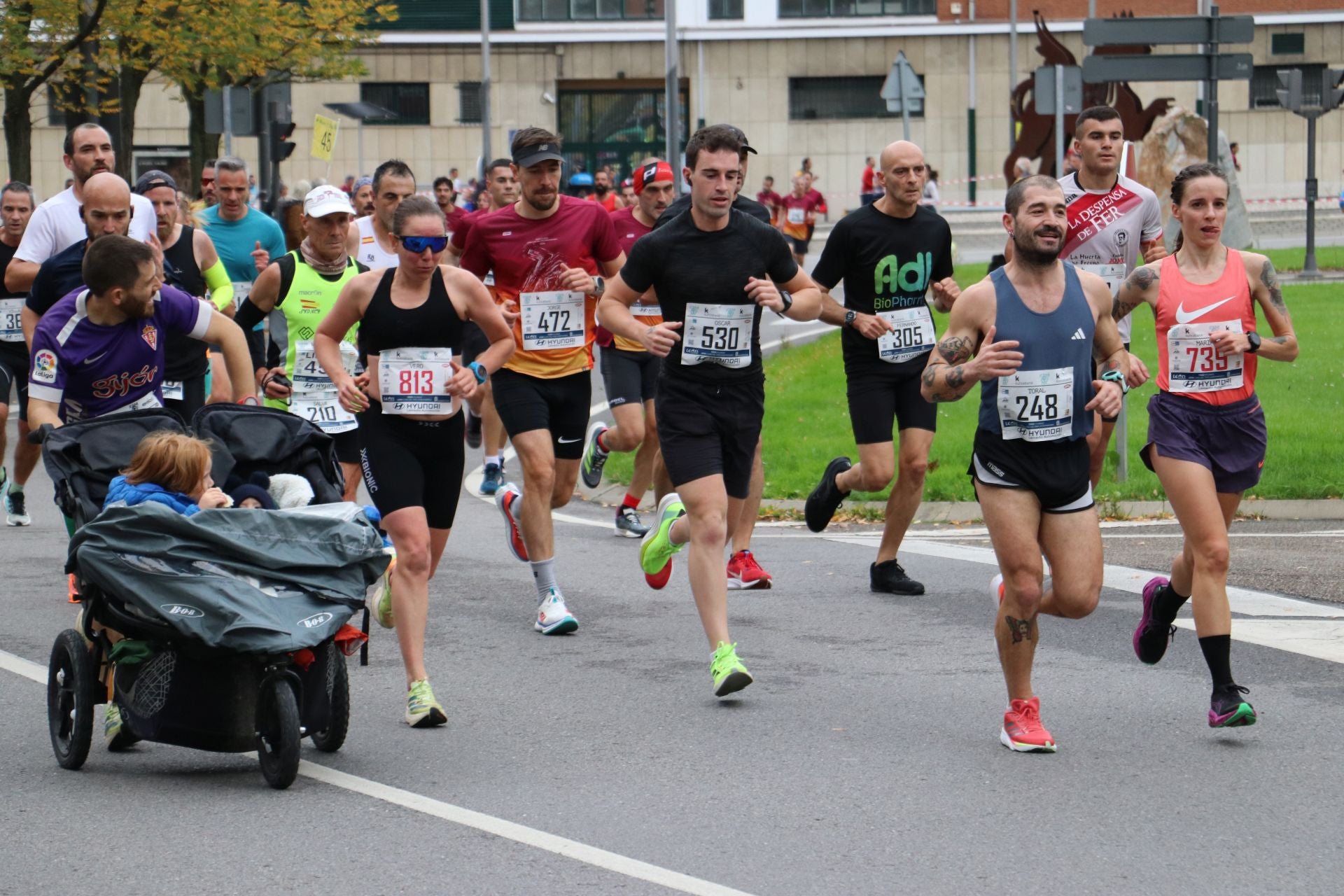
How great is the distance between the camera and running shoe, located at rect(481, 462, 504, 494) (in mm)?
13492

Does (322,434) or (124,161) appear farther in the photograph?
(124,161)

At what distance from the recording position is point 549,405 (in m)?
9.26

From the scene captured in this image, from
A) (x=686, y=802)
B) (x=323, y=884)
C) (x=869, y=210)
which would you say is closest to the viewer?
(x=323, y=884)

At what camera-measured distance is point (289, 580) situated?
6.04 meters

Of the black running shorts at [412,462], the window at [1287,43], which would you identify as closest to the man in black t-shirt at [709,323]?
the black running shorts at [412,462]

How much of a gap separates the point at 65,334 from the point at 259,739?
2188 millimetres

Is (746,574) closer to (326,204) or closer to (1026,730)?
(326,204)

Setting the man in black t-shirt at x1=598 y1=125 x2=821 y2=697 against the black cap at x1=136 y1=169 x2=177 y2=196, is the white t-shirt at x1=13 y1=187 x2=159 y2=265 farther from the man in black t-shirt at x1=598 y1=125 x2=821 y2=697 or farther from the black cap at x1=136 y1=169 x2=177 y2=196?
the man in black t-shirt at x1=598 y1=125 x2=821 y2=697

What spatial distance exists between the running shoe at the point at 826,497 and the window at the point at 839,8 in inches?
1798

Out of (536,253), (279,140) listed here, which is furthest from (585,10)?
(536,253)

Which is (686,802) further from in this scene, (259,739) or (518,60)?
(518,60)

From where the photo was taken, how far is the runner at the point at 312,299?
30.5 feet

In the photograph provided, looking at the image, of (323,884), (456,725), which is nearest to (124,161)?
(456,725)

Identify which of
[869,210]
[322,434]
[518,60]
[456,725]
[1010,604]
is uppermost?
[518,60]
